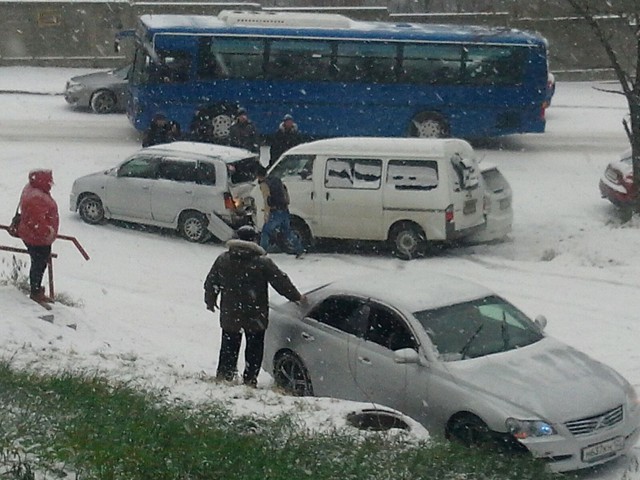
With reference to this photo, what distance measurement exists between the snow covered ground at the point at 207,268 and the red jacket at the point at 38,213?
71cm

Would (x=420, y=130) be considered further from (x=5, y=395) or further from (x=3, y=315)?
(x=5, y=395)

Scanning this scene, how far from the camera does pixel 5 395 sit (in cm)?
843

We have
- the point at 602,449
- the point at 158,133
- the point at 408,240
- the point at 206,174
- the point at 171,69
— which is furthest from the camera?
the point at 171,69

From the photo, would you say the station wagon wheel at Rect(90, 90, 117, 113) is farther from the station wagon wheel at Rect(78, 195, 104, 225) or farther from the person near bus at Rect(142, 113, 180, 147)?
the station wagon wheel at Rect(78, 195, 104, 225)

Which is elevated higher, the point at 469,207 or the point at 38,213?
the point at 38,213

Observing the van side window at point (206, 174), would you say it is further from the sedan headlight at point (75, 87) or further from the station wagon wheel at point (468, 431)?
the sedan headlight at point (75, 87)

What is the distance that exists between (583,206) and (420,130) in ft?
18.5

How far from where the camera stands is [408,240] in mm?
17734

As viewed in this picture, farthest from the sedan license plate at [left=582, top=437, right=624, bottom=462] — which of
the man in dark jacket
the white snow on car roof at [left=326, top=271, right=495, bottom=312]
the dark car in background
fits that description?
the dark car in background

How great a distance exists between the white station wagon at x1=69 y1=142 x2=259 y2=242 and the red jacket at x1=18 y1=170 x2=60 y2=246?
5486mm

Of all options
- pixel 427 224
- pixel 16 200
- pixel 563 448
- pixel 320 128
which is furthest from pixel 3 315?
pixel 320 128

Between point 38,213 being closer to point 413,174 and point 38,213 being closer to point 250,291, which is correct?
point 250,291

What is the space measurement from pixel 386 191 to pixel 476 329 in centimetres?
771

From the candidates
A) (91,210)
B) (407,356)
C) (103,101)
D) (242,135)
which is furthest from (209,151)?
(103,101)
